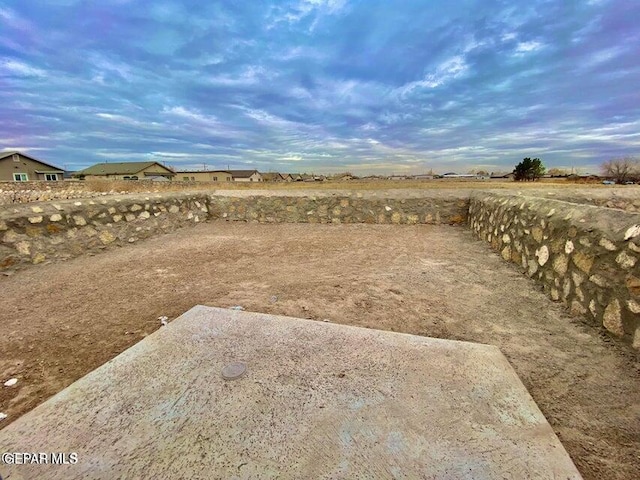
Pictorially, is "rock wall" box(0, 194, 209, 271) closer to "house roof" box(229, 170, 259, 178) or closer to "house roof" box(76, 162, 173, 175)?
"house roof" box(76, 162, 173, 175)

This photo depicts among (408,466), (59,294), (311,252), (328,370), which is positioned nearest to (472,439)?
(408,466)

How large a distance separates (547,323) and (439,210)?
14.3 feet

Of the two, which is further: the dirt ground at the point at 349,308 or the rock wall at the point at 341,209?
the rock wall at the point at 341,209

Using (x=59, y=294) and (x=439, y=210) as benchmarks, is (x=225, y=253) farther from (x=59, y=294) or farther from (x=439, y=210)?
(x=439, y=210)

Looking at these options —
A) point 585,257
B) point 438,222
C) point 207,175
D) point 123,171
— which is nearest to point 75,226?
point 585,257

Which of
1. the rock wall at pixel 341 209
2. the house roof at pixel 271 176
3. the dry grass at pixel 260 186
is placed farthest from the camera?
the house roof at pixel 271 176

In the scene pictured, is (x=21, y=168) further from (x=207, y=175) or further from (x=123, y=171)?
(x=207, y=175)

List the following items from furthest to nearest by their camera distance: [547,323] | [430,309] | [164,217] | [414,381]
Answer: [164,217]
[430,309]
[547,323]
[414,381]

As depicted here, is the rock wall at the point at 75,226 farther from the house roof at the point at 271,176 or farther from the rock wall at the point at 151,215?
the house roof at the point at 271,176

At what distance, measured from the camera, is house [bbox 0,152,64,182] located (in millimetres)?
32250

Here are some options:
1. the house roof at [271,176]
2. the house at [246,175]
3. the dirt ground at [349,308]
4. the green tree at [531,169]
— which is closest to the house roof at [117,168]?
the house at [246,175]

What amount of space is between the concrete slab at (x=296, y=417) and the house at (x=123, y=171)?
180ft

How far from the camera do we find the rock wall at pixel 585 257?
1.93m

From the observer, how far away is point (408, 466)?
3.20ft
